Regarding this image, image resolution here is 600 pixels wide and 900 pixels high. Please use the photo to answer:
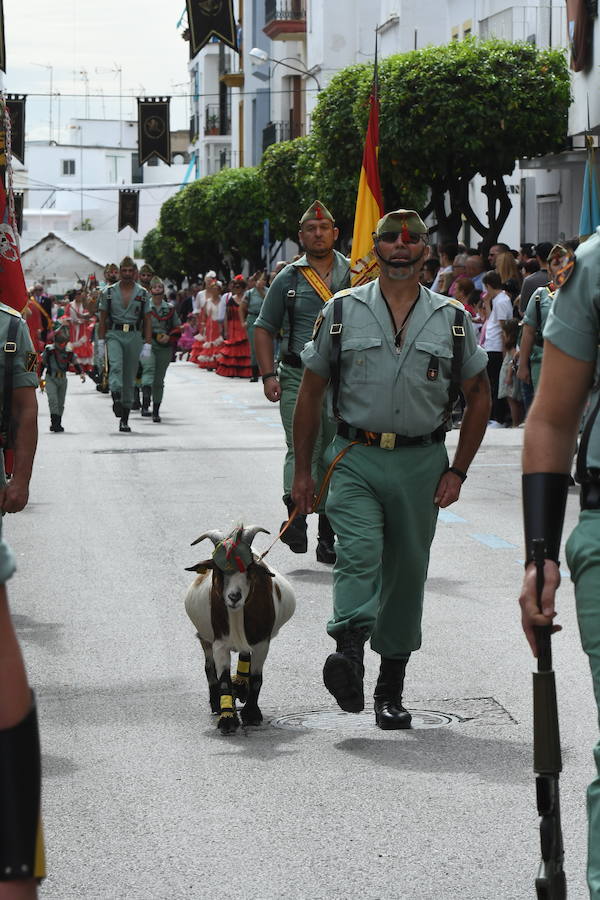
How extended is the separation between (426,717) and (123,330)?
48.9ft

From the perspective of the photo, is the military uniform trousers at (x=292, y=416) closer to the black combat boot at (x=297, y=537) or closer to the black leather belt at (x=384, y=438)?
the black combat boot at (x=297, y=537)

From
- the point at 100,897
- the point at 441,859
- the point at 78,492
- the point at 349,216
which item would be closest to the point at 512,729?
the point at 441,859

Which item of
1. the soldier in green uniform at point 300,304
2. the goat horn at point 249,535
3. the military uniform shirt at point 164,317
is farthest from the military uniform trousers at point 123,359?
the goat horn at point 249,535

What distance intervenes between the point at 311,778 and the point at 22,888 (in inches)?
137

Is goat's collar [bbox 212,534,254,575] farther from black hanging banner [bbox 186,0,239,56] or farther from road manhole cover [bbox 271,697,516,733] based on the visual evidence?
black hanging banner [bbox 186,0,239,56]

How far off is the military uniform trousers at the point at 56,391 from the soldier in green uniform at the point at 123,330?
0.70 m

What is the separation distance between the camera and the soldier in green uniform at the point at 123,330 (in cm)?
2138

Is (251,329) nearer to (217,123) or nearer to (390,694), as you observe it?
(390,694)

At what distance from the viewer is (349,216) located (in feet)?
118

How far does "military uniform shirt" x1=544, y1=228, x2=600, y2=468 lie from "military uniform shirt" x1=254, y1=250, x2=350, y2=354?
6.50 metres

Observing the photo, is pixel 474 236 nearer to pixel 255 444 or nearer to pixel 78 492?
pixel 255 444

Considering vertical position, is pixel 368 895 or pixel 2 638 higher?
pixel 2 638

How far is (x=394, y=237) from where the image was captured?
6828 mm

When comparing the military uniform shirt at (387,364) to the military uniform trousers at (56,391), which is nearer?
the military uniform shirt at (387,364)
